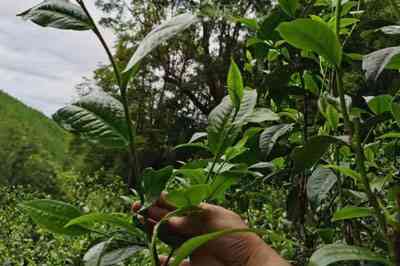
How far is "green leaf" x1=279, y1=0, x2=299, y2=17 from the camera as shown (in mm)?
682

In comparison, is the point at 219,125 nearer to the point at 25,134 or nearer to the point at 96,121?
the point at 96,121

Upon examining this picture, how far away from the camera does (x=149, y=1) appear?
14117mm

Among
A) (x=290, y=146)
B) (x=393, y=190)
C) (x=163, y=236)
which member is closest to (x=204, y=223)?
(x=163, y=236)

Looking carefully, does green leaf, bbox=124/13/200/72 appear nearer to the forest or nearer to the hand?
the forest

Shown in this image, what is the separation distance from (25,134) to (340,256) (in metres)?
10.4

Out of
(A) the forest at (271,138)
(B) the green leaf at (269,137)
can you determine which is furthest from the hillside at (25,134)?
(B) the green leaf at (269,137)

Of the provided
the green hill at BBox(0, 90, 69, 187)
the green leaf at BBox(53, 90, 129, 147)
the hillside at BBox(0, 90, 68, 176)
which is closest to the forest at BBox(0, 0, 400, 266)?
the green leaf at BBox(53, 90, 129, 147)

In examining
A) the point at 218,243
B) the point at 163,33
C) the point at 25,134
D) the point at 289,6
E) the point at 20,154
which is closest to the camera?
the point at 163,33

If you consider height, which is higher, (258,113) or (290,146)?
(258,113)

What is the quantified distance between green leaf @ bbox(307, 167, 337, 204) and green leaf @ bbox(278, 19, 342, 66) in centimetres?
27

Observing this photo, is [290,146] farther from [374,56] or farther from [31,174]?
Answer: [31,174]

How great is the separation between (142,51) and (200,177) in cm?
17

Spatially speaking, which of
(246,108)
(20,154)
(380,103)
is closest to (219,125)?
(246,108)

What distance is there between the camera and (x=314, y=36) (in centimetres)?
48
